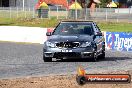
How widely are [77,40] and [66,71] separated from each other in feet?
11.1

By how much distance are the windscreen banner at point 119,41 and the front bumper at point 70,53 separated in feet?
24.5

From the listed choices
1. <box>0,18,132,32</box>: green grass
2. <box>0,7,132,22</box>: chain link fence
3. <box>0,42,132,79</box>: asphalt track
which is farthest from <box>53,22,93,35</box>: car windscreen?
<box>0,7,132,22</box>: chain link fence

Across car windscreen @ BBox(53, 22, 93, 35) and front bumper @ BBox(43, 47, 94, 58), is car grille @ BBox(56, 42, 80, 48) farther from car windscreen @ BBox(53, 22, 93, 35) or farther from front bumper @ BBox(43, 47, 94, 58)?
car windscreen @ BBox(53, 22, 93, 35)

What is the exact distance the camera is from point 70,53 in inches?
774

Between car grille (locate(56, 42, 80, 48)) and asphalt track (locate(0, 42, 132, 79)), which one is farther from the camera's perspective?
car grille (locate(56, 42, 80, 48))

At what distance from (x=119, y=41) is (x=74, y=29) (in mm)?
7218

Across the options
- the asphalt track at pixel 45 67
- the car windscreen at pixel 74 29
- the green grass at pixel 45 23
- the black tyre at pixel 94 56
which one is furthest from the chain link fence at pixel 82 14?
the black tyre at pixel 94 56

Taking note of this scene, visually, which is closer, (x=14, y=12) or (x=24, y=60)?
(x=24, y=60)

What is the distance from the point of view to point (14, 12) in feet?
234

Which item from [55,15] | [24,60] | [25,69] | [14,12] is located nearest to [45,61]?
[24,60]

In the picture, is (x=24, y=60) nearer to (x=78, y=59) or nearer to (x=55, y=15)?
(x=78, y=59)

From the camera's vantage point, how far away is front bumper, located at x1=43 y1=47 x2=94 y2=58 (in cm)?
1970

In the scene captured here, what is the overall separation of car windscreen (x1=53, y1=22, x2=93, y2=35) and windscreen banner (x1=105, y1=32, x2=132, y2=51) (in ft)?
19.6

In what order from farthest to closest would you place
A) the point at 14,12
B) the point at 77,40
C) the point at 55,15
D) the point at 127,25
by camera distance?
the point at 14,12
the point at 55,15
the point at 127,25
the point at 77,40
